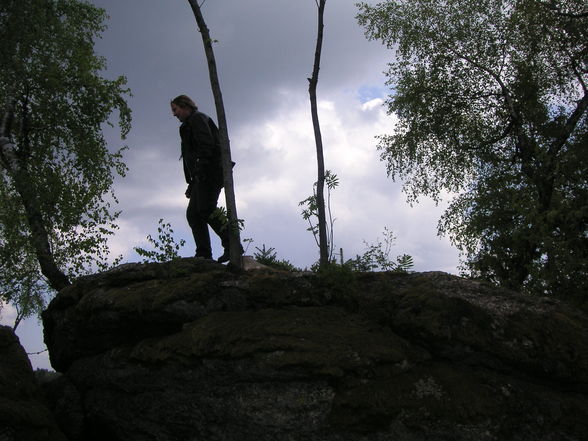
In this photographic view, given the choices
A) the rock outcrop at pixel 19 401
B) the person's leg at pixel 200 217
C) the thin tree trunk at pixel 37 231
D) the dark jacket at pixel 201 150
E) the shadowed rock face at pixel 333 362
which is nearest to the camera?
the shadowed rock face at pixel 333 362

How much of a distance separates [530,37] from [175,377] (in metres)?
16.4

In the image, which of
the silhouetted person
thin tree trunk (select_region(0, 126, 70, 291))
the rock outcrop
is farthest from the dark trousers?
thin tree trunk (select_region(0, 126, 70, 291))

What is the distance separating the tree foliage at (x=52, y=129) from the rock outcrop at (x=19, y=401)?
801 centimetres

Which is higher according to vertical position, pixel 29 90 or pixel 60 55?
pixel 60 55

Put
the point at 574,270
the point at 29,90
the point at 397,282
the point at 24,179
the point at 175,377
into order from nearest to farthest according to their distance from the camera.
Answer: the point at 175,377 → the point at 397,282 → the point at 574,270 → the point at 24,179 → the point at 29,90

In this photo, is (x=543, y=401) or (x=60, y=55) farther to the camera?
(x=60, y=55)

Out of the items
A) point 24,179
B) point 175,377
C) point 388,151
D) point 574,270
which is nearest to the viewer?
point 175,377

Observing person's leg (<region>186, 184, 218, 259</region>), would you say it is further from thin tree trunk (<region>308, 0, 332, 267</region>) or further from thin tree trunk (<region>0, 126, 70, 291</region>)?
thin tree trunk (<region>0, 126, 70, 291</region>)

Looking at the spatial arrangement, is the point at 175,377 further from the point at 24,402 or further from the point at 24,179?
A: the point at 24,179

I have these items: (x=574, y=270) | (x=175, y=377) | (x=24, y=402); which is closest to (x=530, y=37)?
(x=574, y=270)

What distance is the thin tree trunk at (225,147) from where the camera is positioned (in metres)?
8.12

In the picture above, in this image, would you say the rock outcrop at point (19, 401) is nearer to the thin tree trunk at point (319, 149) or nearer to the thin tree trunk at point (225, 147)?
the thin tree trunk at point (225, 147)

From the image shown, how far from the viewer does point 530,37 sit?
1795cm

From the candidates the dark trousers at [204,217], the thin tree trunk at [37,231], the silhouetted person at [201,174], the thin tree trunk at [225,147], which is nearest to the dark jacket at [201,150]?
the silhouetted person at [201,174]
